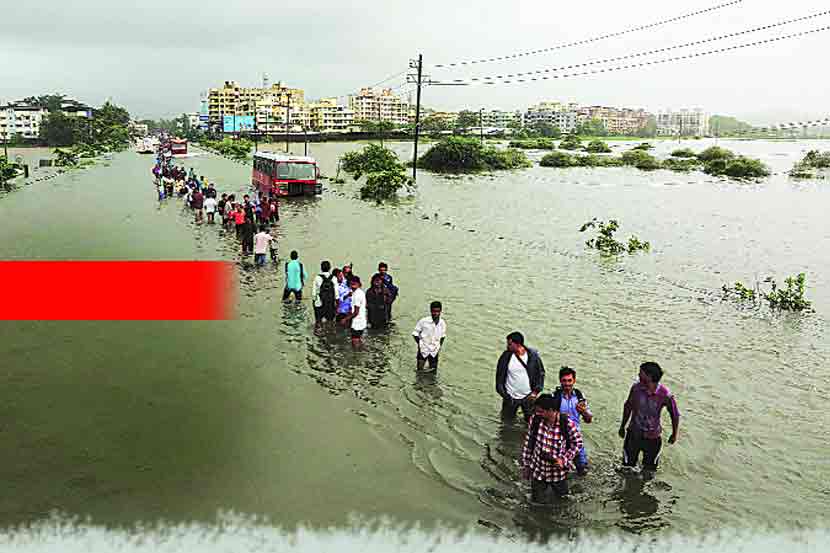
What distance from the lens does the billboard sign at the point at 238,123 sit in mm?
153500

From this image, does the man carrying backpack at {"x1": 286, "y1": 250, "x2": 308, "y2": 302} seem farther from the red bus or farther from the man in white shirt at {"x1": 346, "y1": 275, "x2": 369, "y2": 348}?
the red bus

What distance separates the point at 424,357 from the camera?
10.4 metres

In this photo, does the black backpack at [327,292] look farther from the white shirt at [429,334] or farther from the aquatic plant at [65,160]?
the aquatic plant at [65,160]

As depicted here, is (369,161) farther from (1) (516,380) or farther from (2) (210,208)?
Result: (1) (516,380)

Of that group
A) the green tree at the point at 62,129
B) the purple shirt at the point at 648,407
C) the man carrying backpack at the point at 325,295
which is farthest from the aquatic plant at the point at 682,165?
the green tree at the point at 62,129

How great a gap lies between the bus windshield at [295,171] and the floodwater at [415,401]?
1504 cm

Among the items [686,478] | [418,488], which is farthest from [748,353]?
[418,488]

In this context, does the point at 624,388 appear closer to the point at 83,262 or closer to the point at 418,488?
the point at 418,488

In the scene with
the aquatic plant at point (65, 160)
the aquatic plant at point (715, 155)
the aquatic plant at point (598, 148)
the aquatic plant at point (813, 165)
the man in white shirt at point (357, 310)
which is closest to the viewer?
the man in white shirt at point (357, 310)

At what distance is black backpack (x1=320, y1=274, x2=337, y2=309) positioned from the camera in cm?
1202

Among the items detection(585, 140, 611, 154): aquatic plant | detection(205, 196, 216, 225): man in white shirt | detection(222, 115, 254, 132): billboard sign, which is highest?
detection(222, 115, 254, 132): billboard sign

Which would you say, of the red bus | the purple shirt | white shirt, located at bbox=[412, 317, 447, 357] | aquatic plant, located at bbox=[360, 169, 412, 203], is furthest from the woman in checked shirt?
aquatic plant, located at bbox=[360, 169, 412, 203]
